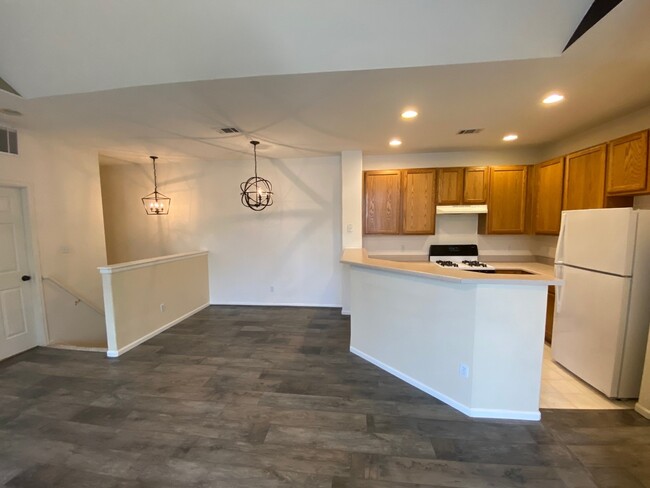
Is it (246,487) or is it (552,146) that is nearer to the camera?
(246,487)

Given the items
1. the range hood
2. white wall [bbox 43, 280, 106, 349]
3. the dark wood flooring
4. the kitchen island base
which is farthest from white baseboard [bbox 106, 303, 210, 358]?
the range hood

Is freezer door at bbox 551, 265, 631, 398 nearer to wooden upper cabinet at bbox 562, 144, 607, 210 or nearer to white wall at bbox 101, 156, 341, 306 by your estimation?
wooden upper cabinet at bbox 562, 144, 607, 210

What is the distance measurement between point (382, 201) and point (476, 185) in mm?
1444

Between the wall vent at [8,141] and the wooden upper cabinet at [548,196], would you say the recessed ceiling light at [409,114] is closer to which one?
the wooden upper cabinet at [548,196]

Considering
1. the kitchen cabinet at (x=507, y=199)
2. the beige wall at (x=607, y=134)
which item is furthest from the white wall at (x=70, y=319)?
the beige wall at (x=607, y=134)

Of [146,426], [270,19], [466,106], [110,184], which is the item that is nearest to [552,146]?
[466,106]

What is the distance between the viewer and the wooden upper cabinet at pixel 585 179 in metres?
2.94

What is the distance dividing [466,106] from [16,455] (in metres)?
4.62

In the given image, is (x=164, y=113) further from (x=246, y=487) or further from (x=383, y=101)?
(x=246, y=487)

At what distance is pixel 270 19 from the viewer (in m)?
1.83

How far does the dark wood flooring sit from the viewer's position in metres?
1.70

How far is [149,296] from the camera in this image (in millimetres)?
3826

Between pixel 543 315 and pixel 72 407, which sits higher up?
pixel 543 315

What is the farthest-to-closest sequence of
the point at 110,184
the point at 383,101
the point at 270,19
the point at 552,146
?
the point at 110,184
the point at 552,146
the point at 383,101
the point at 270,19
